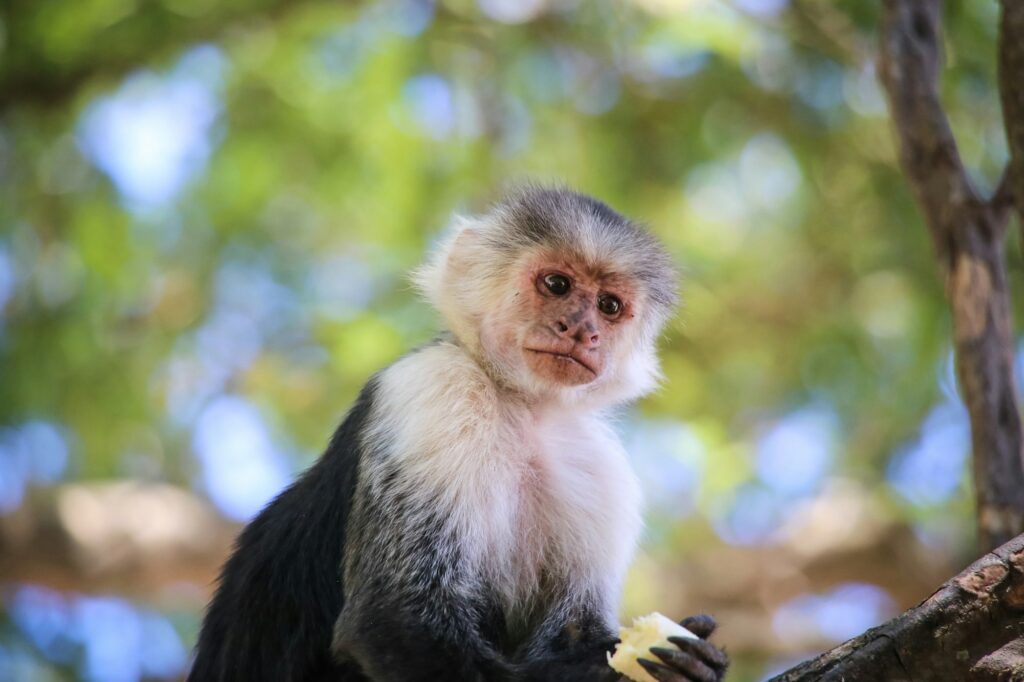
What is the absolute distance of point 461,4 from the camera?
11188 mm

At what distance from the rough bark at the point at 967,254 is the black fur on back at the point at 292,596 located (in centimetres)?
313

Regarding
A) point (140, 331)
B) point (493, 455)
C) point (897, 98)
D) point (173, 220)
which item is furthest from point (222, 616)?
point (173, 220)

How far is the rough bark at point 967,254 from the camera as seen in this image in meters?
5.89

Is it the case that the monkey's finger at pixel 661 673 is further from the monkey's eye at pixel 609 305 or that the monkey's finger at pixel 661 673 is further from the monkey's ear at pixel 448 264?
the monkey's ear at pixel 448 264

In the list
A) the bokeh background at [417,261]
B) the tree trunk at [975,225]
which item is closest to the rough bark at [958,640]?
the tree trunk at [975,225]

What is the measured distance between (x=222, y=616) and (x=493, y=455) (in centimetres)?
147

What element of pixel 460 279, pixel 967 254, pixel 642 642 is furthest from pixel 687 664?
pixel 967 254

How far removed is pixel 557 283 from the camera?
5785 mm

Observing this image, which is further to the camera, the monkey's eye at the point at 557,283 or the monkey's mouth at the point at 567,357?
the monkey's eye at the point at 557,283

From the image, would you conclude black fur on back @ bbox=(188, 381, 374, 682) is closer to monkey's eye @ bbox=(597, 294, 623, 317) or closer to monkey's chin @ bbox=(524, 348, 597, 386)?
monkey's chin @ bbox=(524, 348, 597, 386)

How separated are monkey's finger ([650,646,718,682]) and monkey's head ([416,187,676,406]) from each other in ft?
4.92

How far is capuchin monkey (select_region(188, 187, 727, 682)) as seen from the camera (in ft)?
15.5

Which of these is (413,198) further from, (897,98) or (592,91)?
(897,98)

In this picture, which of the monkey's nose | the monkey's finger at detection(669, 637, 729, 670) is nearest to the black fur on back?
the monkey's nose
